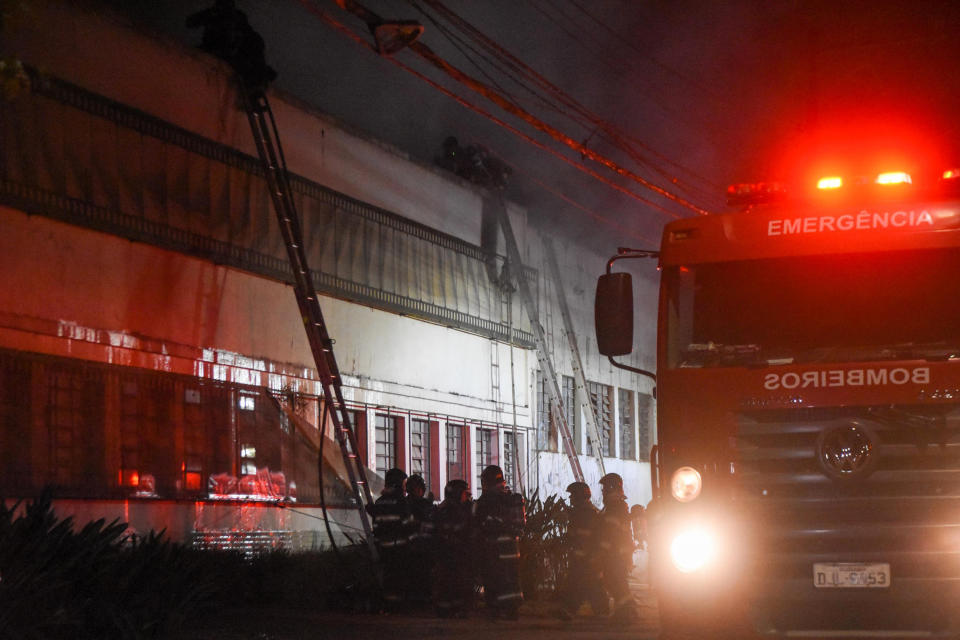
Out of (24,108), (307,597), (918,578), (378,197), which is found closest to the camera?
(918,578)

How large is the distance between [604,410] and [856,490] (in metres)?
20.8

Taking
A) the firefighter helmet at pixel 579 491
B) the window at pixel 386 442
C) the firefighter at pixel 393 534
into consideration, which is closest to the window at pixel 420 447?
the window at pixel 386 442

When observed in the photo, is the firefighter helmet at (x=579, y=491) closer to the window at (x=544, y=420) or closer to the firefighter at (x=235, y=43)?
the firefighter at (x=235, y=43)

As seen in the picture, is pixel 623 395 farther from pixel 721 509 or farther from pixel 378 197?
pixel 721 509

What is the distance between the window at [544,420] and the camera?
2447 centimetres

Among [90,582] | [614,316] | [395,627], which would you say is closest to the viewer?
[614,316]

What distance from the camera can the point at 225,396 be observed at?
51.8ft

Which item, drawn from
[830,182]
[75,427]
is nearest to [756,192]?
[830,182]

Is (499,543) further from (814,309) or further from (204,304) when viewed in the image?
(814,309)

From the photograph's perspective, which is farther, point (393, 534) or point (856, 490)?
point (393, 534)

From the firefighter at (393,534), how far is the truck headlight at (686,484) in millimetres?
6588

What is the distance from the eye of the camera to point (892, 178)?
823 centimetres

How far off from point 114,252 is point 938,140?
17899 mm

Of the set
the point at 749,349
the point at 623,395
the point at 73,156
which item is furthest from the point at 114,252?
the point at 623,395
